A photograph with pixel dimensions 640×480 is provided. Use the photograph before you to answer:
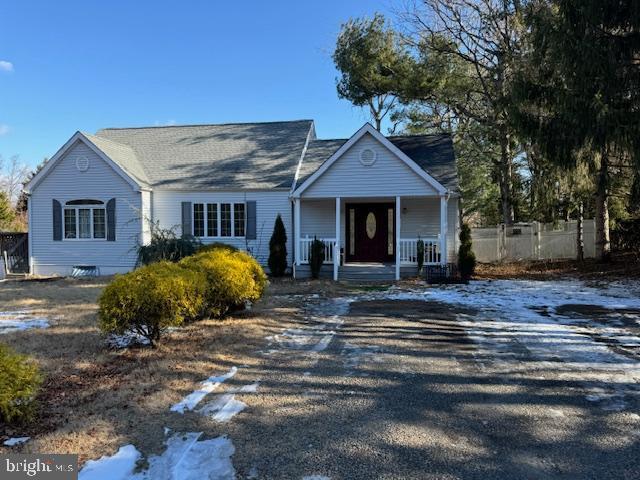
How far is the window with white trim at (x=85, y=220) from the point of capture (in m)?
16.5

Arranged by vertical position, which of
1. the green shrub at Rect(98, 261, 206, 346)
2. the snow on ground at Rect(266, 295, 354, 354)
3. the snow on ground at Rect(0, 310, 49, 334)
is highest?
the green shrub at Rect(98, 261, 206, 346)

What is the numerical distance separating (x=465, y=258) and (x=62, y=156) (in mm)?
14316

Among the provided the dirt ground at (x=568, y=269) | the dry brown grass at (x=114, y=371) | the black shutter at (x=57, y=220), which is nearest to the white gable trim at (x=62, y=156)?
the black shutter at (x=57, y=220)

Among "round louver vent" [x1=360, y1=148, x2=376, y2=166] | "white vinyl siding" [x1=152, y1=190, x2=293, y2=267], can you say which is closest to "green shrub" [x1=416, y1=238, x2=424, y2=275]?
"round louver vent" [x1=360, y1=148, x2=376, y2=166]

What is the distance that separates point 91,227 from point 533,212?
21.9 meters

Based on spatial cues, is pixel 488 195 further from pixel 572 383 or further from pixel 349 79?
pixel 572 383

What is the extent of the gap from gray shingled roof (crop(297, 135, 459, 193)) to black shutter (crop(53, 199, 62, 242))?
866cm

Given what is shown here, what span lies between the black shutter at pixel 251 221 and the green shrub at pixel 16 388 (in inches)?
495

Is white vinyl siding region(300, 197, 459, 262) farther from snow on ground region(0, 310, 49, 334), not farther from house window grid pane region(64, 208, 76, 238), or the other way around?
snow on ground region(0, 310, 49, 334)

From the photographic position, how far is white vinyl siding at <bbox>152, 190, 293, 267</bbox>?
1641cm

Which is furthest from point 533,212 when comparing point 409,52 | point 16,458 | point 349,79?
point 16,458

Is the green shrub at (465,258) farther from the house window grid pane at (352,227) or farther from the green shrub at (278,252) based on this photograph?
the green shrub at (278,252)

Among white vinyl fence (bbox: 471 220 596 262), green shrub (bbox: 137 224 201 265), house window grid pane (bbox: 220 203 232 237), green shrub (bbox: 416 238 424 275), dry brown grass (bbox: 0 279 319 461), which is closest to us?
dry brown grass (bbox: 0 279 319 461)

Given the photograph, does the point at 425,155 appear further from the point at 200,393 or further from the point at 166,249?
the point at 200,393
